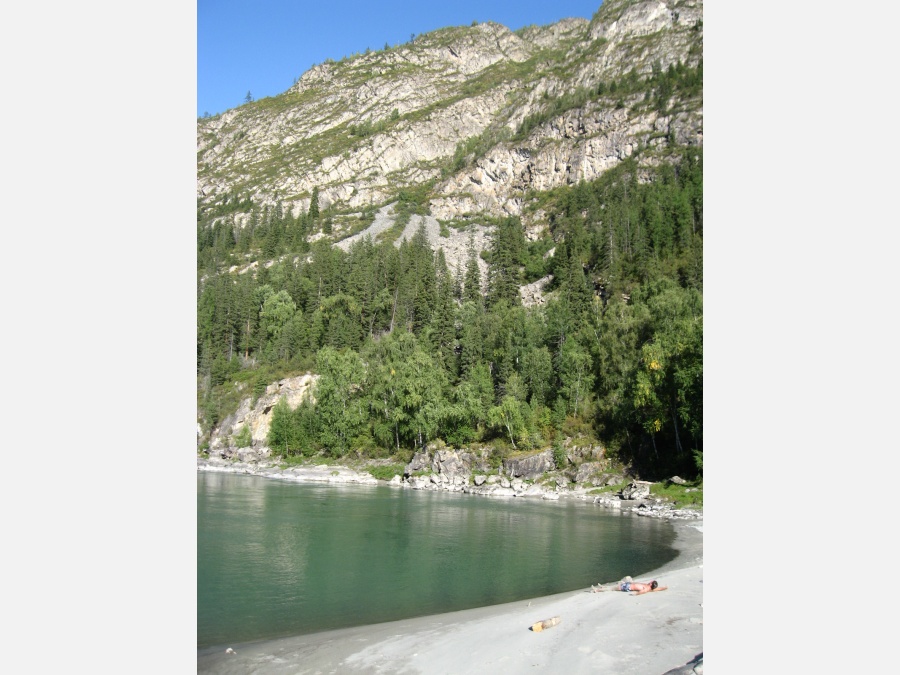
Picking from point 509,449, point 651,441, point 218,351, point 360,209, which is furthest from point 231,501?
point 360,209

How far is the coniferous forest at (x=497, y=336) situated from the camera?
19266 millimetres

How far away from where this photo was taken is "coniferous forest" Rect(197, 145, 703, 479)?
19.3m

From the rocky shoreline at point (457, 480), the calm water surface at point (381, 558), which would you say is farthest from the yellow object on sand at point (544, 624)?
the rocky shoreline at point (457, 480)

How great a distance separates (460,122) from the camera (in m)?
75.9

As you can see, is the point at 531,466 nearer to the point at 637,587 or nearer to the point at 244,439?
the point at 637,587

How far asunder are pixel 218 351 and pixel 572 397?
2068cm

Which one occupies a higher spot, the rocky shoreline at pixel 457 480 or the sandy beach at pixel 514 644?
the sandy beach at pixel 514 644

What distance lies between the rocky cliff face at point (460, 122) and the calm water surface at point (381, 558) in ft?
136

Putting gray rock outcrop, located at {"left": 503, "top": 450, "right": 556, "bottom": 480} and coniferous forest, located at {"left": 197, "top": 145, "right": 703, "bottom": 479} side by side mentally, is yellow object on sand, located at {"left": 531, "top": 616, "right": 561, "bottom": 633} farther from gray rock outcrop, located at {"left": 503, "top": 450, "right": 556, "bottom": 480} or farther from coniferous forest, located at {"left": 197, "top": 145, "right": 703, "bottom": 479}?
gray rock outcrop, located at {"left": 503, "top": 450, "right": 556, "bottom": 480}

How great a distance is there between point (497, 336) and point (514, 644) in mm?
23910

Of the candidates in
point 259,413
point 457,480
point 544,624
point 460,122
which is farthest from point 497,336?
point 460,122

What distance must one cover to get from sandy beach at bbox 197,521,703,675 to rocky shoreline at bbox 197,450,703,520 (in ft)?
29.3

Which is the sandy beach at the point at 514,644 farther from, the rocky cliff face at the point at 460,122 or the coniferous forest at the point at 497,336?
the rocky cliff face at the point at 460,122

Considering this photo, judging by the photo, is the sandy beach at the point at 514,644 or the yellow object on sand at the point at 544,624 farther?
the yellow object on sand at the point at 544,624
